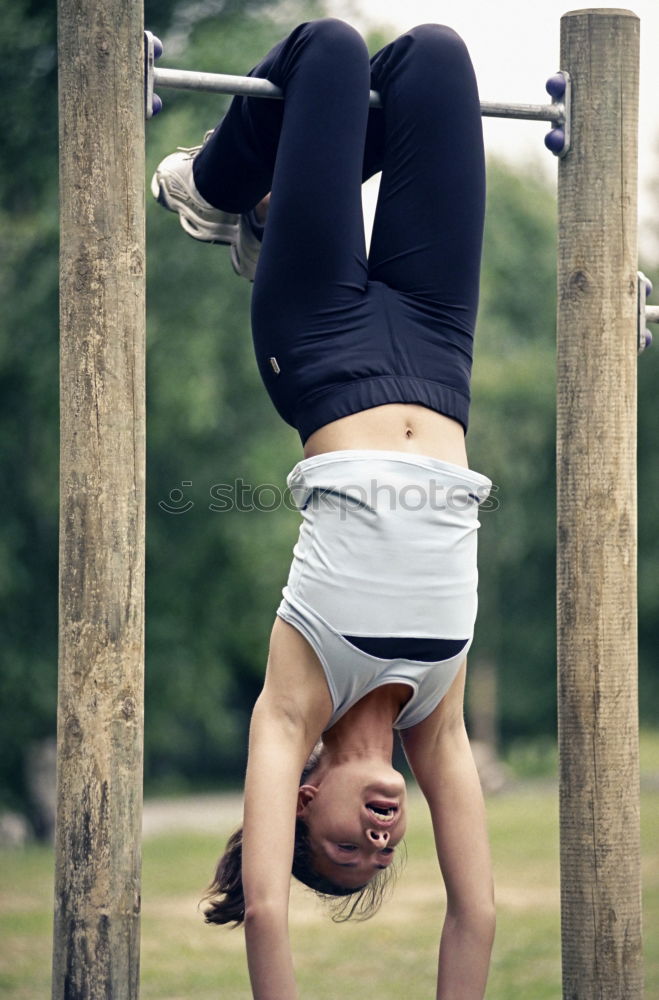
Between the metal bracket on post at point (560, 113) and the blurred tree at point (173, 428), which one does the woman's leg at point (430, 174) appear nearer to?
the metal bracket on post at point (560, 113)

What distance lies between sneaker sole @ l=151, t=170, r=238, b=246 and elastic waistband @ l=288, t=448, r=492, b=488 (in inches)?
26.0

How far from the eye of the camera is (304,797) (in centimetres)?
297

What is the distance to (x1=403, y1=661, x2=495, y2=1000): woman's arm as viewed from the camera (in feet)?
9.64

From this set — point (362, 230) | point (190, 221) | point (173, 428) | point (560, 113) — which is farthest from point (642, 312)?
point (173, 428)

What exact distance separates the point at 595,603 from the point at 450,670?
56 cm

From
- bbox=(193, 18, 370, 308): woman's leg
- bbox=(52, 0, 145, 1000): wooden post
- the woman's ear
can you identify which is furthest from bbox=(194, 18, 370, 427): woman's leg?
the woman's ear

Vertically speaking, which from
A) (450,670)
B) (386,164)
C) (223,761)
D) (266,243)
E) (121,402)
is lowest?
(223,761)

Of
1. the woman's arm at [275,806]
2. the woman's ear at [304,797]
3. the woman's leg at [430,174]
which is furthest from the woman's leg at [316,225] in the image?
the woman's ear at [304,797]

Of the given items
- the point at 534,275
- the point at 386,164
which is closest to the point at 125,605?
the point at 386,164

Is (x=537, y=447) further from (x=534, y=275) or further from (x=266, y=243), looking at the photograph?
(x=266, y=243)

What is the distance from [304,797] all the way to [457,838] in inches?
13.3

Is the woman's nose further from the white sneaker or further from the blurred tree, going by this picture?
the blurred tree

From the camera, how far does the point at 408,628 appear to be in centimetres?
275

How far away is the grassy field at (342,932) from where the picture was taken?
263 inches
